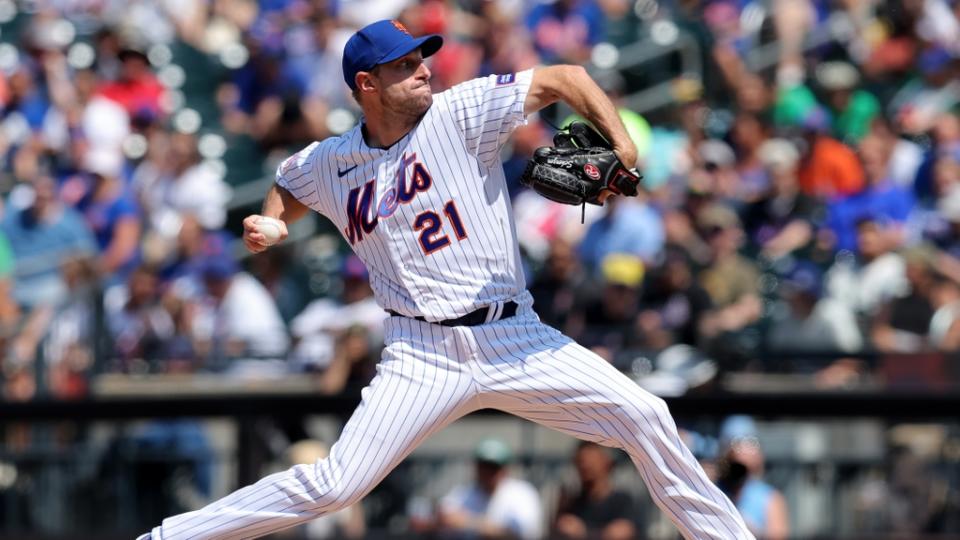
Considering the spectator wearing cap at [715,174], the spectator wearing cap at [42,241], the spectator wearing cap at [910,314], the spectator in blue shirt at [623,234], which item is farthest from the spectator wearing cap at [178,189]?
the spectator wearing cap at [910,314]

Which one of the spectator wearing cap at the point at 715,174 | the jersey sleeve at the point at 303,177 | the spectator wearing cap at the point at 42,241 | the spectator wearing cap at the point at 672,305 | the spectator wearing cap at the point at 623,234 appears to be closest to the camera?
the jersey sleeve at the point at 303,177

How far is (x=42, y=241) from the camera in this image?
11258mm

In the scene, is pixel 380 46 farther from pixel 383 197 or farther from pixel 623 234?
pixel 623 234

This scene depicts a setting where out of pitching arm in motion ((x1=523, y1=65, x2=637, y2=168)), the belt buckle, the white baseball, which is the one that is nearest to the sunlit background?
the belt buckle

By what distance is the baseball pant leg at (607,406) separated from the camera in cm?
518

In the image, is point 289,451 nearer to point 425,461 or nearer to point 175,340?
point 425,461

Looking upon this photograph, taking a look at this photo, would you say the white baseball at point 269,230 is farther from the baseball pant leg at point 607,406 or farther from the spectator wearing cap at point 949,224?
the spectator wearing cap at point 949,224

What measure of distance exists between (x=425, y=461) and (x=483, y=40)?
4.35 metres

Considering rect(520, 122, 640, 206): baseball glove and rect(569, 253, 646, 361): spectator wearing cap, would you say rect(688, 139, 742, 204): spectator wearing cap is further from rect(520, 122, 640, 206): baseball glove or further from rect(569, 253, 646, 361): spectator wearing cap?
rect(520, 122, 640, 206): baseball glove

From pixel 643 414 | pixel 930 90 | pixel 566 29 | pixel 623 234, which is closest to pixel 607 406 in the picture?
pixel 643 414

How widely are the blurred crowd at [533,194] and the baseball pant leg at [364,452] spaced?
356 centimetres

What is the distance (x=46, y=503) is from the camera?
9141 millimetres

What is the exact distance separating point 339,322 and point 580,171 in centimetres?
487

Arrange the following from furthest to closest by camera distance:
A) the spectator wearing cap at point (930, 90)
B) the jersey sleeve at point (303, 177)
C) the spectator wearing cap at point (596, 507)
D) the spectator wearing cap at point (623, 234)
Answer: the spectator wearing cap at point (930, 90) < the spectator wearing cap at point (623, 234) < the spectator wearing cap at point (596, 507) < the jersey sleeve at point (303, 177)
